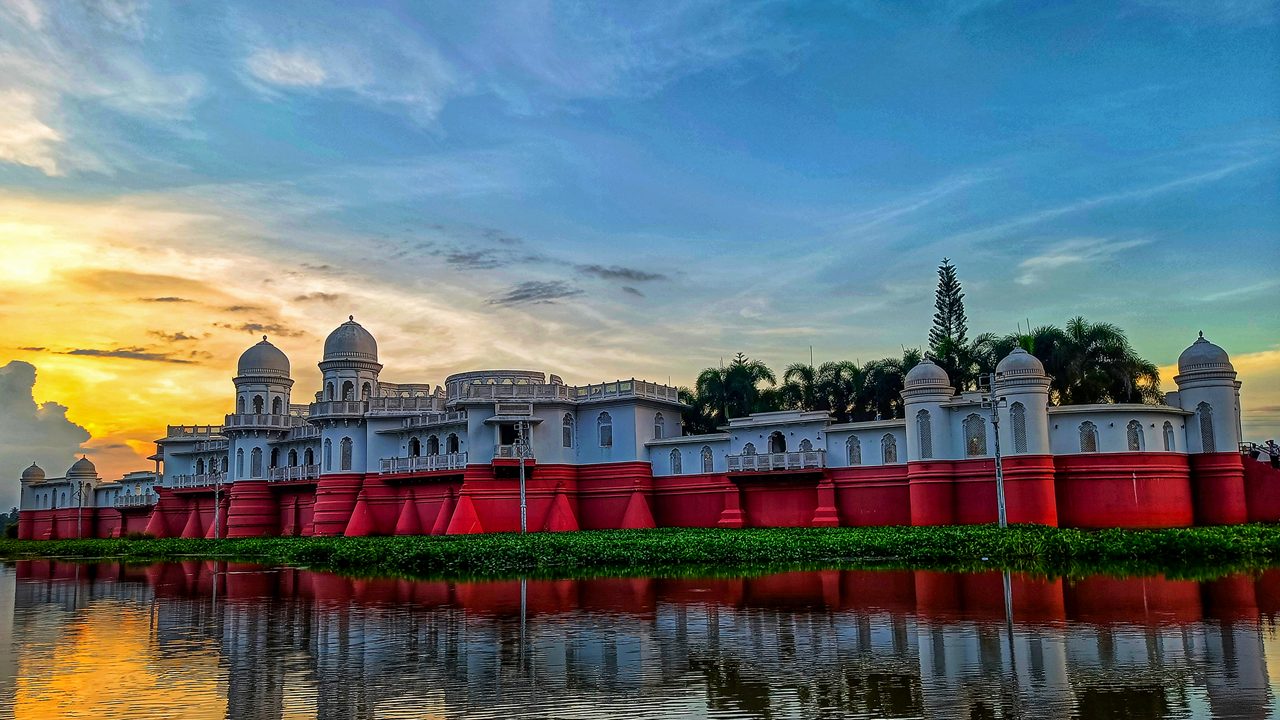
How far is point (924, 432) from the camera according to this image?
136 ft

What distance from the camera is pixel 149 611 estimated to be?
82.4ft

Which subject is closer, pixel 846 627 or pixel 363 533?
pixel 846 627

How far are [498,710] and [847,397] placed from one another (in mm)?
50291

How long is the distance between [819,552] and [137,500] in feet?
200

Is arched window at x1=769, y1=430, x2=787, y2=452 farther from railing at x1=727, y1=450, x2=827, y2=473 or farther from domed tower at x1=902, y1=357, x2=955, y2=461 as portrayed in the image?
domed tower at x1=902, y1=357, x2=955, y2=461

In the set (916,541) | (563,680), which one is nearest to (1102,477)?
(916,541)

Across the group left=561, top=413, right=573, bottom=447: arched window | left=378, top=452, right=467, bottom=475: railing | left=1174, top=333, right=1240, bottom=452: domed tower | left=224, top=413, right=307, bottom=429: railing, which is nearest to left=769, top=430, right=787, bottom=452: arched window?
left=561, top=413, right=573, bottom=447: arched window

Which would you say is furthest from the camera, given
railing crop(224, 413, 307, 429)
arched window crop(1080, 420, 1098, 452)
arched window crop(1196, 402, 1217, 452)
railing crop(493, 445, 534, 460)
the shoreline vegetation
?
railing crop(224, 413, 307, 429)

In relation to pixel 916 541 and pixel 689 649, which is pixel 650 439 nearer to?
pixel 916 541

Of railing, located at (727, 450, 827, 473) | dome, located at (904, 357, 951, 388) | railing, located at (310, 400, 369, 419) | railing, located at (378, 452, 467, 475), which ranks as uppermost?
railing, located at (310, 400, 369, 419)

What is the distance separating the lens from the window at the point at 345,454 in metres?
55.1

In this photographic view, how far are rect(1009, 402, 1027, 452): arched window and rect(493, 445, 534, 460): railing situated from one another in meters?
21.4

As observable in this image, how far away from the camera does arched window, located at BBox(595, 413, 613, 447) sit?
5125 cm

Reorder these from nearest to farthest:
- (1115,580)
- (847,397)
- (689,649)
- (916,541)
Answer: (689,649) → (1115,580) → (916,541) → (847,397)
